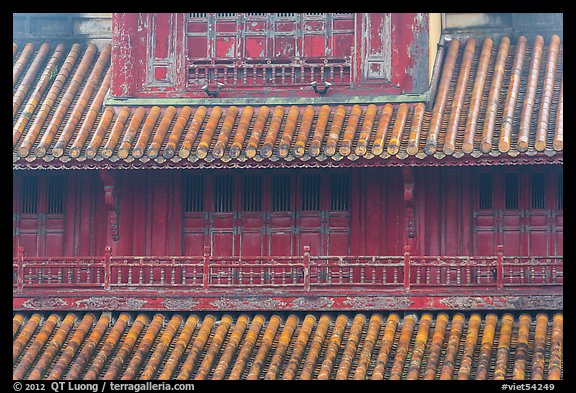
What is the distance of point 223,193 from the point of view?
3066cm

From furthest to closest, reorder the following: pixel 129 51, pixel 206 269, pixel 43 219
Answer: pixel 129 51, pixel 43 219, pixel 206 269

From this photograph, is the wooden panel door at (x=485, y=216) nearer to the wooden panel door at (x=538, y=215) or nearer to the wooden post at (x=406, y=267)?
the wooden panel door at (x=538, y=215)

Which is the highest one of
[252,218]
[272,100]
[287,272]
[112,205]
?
[272,100]

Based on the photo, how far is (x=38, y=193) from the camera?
3117 centimetres

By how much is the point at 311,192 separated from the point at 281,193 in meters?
0.53

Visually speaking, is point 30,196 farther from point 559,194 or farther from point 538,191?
point 559,194

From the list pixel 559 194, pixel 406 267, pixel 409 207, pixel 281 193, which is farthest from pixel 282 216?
pixel 559 194

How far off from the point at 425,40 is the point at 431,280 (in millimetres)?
4396

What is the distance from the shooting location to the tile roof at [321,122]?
28953mm

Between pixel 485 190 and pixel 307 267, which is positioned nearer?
pixel 307 267

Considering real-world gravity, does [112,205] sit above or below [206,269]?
above

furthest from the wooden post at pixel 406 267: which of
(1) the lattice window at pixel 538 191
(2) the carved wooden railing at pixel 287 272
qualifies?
(1) the lattice window at pixel 538 191
